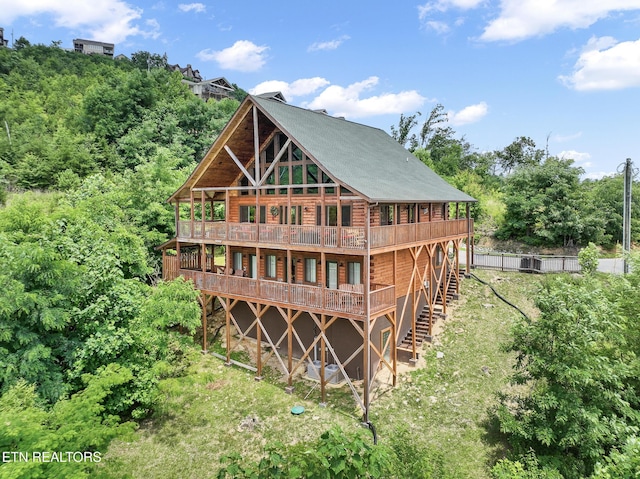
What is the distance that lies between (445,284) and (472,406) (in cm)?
837

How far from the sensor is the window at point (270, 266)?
69.2 ft

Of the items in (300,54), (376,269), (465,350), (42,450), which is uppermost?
(300,54)

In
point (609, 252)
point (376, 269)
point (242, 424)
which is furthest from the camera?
point (609, 252)

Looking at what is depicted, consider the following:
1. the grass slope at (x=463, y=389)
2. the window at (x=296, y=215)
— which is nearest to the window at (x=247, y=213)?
the window at (x=296, y=215)

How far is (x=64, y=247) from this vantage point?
49.1 feet

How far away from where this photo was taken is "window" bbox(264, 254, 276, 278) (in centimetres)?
2108

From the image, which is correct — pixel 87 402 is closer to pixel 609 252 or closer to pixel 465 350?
pixel 465 350

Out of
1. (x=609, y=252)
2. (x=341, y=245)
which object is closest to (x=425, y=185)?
(x=341, y=245)

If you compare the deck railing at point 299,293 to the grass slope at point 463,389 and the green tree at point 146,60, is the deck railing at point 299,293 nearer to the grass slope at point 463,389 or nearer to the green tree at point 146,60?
the grass slope at point 463,389

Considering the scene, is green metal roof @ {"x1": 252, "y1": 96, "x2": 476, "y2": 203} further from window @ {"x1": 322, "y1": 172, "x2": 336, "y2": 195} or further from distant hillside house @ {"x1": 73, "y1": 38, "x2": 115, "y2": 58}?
distant hillside house @ {"x1": 73, "y1": 38, "x2": 115, "y2": 58}

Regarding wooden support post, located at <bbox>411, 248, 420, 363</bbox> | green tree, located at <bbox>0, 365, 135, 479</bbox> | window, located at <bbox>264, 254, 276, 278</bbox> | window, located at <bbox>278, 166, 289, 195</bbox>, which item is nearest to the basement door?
window, located at <bbox>264, 254, 276, 278</bbox>

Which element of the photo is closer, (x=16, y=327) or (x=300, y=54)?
(x=16, y=327)

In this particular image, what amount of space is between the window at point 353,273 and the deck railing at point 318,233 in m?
2.18

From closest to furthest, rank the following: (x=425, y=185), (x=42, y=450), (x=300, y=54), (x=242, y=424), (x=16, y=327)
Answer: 1. (x=42, y=450)
2. (x=16, y=327)
3. (x=242, y=424)
4. (x=425, y=185)
5. (x=300, y=54)
